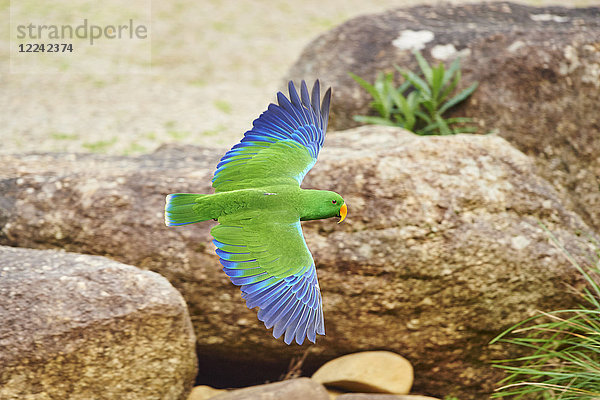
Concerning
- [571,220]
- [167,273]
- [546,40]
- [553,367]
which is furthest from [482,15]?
[167,273]

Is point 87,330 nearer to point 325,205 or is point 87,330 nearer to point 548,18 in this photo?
point 325,205

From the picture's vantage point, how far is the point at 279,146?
1913 millimetres

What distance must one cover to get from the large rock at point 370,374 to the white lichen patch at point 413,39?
320 centimetres

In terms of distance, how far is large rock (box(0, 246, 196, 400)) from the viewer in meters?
2.91

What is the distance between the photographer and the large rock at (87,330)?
2.91 metres

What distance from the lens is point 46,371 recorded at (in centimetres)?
293

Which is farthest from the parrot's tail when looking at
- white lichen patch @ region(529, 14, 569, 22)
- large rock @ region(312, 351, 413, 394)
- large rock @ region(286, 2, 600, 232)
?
white lichen patch @ region(529, 14, 569, 22)

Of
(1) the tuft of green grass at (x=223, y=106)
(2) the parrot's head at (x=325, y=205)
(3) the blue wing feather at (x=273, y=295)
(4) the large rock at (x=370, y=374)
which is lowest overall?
(4) the large rock at (x=370, y=374)

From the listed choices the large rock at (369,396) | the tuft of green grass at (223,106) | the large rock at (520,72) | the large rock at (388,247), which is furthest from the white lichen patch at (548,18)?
the tuft of green grass at (223,106)

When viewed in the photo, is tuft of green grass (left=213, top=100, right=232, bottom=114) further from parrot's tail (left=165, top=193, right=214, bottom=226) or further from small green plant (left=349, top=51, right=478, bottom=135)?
parrot's tail (left=165, top=193, right=214, bottom=226)

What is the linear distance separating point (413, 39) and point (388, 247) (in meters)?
3.02

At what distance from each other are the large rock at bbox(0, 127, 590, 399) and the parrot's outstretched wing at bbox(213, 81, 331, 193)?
1695mm

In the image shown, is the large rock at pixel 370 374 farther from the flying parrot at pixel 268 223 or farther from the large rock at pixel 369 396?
the flying parrot at pixel 268 223

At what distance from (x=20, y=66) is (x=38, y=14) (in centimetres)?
202
